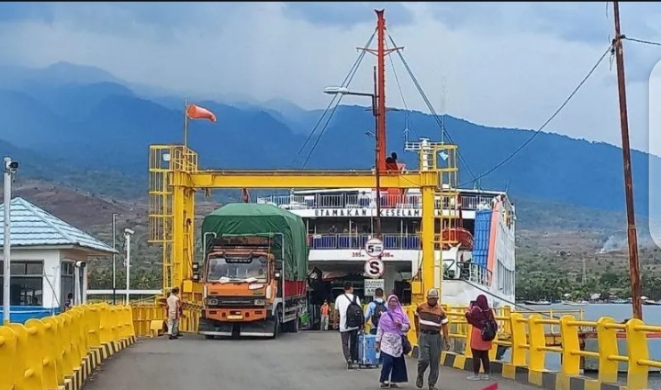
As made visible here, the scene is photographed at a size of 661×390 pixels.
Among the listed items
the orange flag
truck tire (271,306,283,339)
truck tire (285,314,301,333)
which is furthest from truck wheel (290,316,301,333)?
the orange flag

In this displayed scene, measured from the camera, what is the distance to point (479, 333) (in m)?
18.6

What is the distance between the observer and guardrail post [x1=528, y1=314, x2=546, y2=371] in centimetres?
1820

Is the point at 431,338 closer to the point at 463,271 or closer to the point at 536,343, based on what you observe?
the point at 536,343

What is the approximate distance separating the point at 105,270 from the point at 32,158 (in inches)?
448

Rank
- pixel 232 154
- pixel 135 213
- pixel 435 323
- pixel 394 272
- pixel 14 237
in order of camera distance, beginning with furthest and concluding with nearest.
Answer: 1. pixel 232 154
2. pixel 135 213
3. pixel 394 272
4. pixel 14 237
5. pixel 435 323

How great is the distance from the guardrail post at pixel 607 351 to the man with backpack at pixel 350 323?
6.83 meters

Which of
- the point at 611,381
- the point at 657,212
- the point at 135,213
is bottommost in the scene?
the point at 611,381

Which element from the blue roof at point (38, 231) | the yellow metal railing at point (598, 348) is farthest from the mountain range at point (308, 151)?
the yellow metal railing at point (598, 348)

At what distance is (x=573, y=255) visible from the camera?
62.4 m

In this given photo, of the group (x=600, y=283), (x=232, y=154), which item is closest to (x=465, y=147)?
(x=232, y=154)

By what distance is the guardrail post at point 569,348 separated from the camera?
16625 mm

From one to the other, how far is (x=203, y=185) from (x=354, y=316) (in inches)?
665

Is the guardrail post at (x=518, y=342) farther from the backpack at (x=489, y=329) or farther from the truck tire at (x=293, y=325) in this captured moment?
the truck tire at (x=293, y=325)

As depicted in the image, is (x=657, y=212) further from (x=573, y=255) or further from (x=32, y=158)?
(x=32, y=158)
